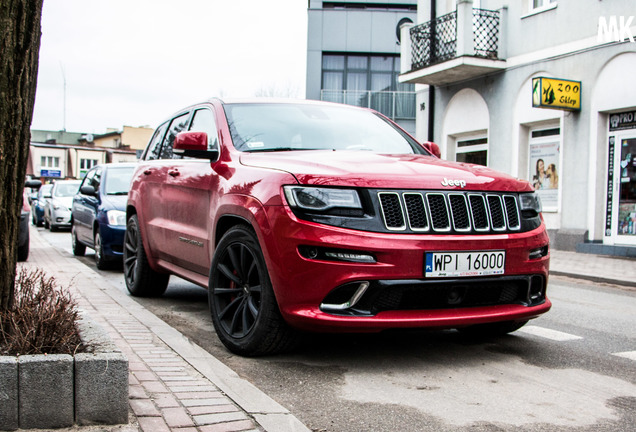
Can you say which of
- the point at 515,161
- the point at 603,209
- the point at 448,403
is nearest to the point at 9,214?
the point at 448,403

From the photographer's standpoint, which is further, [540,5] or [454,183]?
[540,5]

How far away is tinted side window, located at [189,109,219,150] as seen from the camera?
5.65 meters

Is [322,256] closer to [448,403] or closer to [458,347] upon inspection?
[448,403]

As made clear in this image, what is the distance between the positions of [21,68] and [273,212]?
1605mm

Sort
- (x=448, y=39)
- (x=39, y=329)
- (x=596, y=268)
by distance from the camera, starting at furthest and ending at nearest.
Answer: (x=448, y=39) → (x=596, y=268) → (x=39, y=329)

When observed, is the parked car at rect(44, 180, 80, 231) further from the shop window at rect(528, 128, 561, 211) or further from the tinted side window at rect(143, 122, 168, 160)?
the tinted side window at rect(143, 122, 168, 160)

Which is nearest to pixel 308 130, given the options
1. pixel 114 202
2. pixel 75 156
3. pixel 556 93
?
pixel 114 202

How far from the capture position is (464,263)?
4188 millimetres

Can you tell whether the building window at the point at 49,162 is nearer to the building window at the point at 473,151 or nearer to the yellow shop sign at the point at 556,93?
the building window at the point at 473,151

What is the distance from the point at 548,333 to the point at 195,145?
3127 mm

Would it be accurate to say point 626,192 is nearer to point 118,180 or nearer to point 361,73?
point 118,180

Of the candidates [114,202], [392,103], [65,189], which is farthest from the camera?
[392,103]

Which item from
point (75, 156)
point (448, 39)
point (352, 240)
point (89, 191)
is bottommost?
point (352, 240)

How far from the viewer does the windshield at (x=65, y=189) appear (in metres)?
24.1
